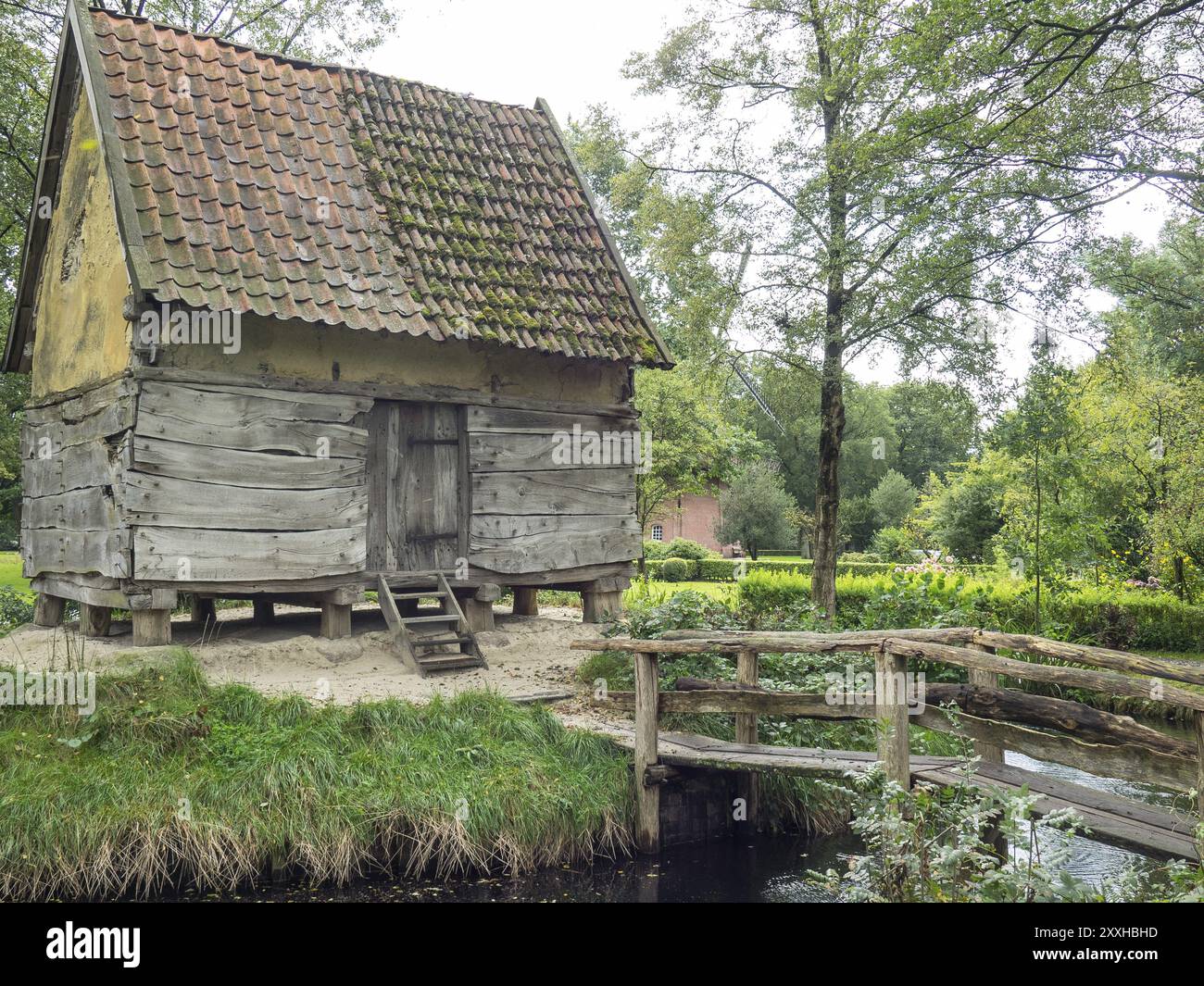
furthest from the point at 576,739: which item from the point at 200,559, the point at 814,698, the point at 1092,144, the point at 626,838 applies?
the point at 1092,144

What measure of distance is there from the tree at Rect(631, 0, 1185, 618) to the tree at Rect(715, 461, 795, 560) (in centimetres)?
2782

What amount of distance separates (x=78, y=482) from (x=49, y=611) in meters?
2.71

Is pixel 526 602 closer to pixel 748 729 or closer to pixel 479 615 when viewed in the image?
pixel 479 615

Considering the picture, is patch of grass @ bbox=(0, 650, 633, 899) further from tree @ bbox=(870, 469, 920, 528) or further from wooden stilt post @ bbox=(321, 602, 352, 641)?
tree @ bbox=(870, 469, 920, 528)

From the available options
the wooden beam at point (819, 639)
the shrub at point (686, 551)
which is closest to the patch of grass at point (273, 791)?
the wooden beam at point (819, 639)

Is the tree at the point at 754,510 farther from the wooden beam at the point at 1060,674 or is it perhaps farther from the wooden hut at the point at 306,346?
the wooden beam at the point at 1060,674

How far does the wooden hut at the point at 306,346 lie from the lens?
1105cm

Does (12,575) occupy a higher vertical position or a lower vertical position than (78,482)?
lower

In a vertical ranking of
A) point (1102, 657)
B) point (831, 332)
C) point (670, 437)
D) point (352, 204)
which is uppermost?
point (352, 204)

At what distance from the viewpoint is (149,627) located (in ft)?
36.3

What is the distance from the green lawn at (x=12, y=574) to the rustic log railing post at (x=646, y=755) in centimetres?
1514

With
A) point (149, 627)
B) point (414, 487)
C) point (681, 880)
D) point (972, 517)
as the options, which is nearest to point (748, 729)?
point (681, 880)

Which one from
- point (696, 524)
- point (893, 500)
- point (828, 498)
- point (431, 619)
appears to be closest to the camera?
point (431, 619)

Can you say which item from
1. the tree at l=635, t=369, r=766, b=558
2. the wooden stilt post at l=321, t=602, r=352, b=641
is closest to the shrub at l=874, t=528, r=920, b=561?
the tree at l=635, t=369, r=766, b=558
